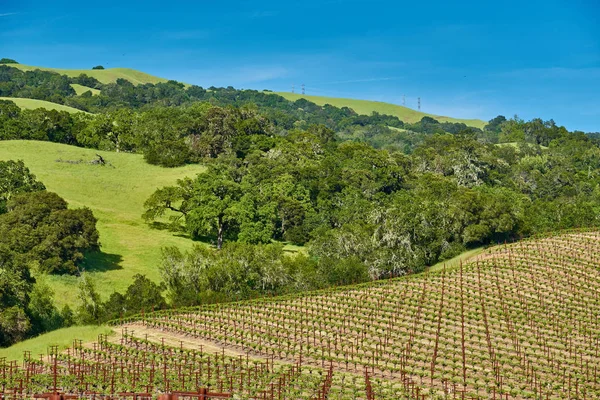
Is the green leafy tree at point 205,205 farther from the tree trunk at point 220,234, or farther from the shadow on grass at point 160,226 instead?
the shadow on grass at point 160,226

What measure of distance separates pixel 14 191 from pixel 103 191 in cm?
1883

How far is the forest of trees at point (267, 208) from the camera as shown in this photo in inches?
2601

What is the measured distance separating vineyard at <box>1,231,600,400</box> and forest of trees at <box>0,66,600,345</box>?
6487 millimetres

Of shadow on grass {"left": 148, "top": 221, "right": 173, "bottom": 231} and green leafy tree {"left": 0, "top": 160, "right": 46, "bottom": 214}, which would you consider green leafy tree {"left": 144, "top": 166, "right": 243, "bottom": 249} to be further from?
green leafy tree {"left": 0, "top": 160, "right": 46, "bottom": 214}

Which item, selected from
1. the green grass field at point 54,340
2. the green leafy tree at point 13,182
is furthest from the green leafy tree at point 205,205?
the green grass field at point 54,340

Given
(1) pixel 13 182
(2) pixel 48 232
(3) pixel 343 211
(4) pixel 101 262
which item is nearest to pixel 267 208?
(3) pixel 343 211

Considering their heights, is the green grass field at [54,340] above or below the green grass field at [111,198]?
below

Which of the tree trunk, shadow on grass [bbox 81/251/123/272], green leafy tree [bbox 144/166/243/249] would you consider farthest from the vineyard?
green leafy tree [bbox 144/166/243/249]

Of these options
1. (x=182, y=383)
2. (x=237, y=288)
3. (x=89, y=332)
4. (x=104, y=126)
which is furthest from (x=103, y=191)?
(x=182, y=383)

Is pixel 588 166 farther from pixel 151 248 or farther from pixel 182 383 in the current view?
pixel 182 383

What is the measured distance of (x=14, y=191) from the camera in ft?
271

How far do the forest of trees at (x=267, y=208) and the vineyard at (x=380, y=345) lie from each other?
6.49 metres

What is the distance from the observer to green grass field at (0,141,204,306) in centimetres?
7227

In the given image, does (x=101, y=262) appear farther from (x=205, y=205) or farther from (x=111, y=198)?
(x=111, y=198)
